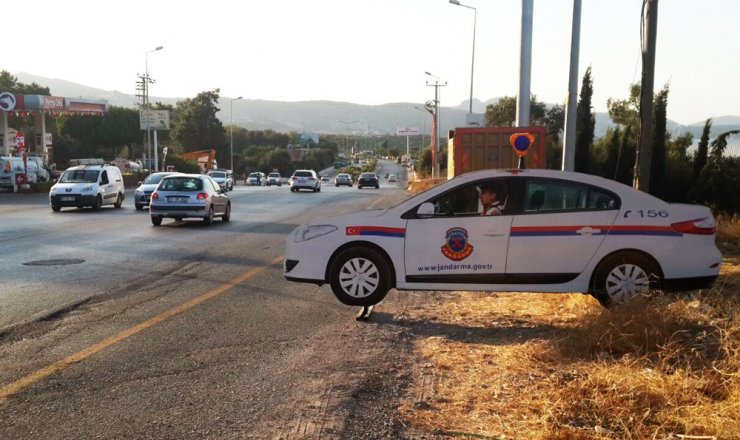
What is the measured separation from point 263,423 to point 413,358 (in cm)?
192

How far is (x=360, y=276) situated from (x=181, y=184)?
1372cm

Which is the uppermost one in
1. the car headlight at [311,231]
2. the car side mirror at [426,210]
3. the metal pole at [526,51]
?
the metal pole at [526,51]

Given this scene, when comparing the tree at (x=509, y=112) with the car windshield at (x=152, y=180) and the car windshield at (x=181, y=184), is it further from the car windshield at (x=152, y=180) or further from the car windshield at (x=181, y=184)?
the car windshield at (x=181, y=184)

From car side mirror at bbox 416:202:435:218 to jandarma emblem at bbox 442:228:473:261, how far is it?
0.88ft

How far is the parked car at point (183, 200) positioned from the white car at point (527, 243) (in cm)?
1279

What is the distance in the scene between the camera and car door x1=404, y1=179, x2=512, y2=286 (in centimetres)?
749

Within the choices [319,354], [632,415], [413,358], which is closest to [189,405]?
[319,354]

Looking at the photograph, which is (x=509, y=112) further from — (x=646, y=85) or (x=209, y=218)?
(x=646, y=85)

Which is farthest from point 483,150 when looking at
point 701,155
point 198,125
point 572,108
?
point 198,125

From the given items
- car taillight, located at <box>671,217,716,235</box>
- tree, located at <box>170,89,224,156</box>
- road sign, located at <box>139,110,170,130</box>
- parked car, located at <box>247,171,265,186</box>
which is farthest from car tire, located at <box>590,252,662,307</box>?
tree, located at <box>170,89,224,156</box>

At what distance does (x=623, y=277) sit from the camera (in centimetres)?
738

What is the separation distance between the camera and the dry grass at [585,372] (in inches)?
171

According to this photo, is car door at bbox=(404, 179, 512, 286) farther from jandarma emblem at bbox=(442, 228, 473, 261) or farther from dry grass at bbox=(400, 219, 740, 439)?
dry grass at bbox=(400, 219, 740, 439)

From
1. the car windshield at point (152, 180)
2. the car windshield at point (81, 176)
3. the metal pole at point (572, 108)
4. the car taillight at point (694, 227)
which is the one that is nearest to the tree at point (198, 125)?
the car windshield at point (152, 180)
